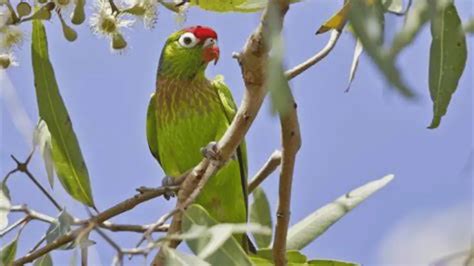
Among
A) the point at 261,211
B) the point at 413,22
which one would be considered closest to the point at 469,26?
the point at 413,22

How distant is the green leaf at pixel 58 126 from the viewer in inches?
56.3

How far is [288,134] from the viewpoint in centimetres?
135

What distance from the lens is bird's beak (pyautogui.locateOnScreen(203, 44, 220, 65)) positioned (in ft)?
8.82

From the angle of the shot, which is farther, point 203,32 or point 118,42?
point 203,32

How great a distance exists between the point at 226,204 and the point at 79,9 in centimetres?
97

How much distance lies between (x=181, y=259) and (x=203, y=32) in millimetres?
1698

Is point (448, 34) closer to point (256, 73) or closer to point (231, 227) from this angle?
point (256, 73)

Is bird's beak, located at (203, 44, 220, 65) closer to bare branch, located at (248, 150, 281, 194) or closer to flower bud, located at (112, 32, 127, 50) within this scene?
bare branch, located at (248, 150, 281, 194)

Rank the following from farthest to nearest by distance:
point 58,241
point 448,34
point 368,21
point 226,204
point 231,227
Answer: point 226,204
point 58,241
point 448,34
point 231,227
point 368,21

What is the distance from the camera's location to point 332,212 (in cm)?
138

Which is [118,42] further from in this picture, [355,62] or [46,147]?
[355,62]

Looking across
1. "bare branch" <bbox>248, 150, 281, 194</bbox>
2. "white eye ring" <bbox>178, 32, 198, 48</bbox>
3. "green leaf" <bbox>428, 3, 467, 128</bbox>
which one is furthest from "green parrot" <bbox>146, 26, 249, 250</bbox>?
"green leaf" <bbox>428, 3, 467, 128</bbox>

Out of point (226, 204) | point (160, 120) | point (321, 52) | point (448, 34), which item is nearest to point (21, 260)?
point (321, 52)

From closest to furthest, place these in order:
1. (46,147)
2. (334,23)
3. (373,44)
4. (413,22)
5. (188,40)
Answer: (373,44), (413,22), (334,23), (46,147), (188,40)
